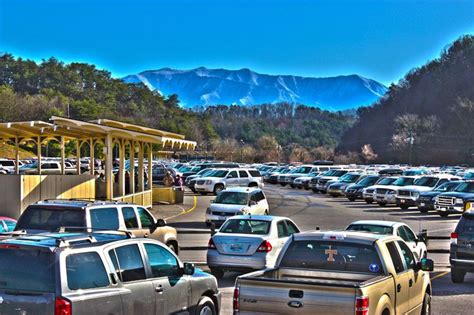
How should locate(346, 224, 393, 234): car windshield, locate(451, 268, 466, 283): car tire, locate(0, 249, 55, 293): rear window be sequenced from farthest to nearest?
locate(346, 224, 393, 234): car windshield, locate(451, 268, 466, 283): car tire, locate(0, 249, 55, 293): rear window

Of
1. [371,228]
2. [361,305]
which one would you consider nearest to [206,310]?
[361,305]

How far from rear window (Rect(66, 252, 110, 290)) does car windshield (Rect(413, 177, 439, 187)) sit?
119ft

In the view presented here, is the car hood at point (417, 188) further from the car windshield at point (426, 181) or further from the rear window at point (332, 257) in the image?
the rear window at point (332, 257)

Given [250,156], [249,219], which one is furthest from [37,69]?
[249,219]

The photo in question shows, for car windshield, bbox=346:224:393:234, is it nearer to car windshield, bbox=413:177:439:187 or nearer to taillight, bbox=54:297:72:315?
taillight, bbox=54:297:72:315

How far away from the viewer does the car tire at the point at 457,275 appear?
16.2 meters

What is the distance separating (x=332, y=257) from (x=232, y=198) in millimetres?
17698

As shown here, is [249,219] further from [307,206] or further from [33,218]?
[307,206]

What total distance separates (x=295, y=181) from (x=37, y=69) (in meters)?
97.7

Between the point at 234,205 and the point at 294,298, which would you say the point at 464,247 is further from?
the point at 234,205

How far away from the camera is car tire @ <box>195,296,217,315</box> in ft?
33.4

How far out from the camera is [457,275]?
16359mm

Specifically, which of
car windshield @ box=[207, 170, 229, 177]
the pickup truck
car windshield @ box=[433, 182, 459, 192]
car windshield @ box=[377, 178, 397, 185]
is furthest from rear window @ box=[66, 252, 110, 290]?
car windshield @ box=[207, 170, 229, 177]

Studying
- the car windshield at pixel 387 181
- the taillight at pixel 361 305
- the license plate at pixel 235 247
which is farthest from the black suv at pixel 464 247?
the car windshield at pixel 387 181
